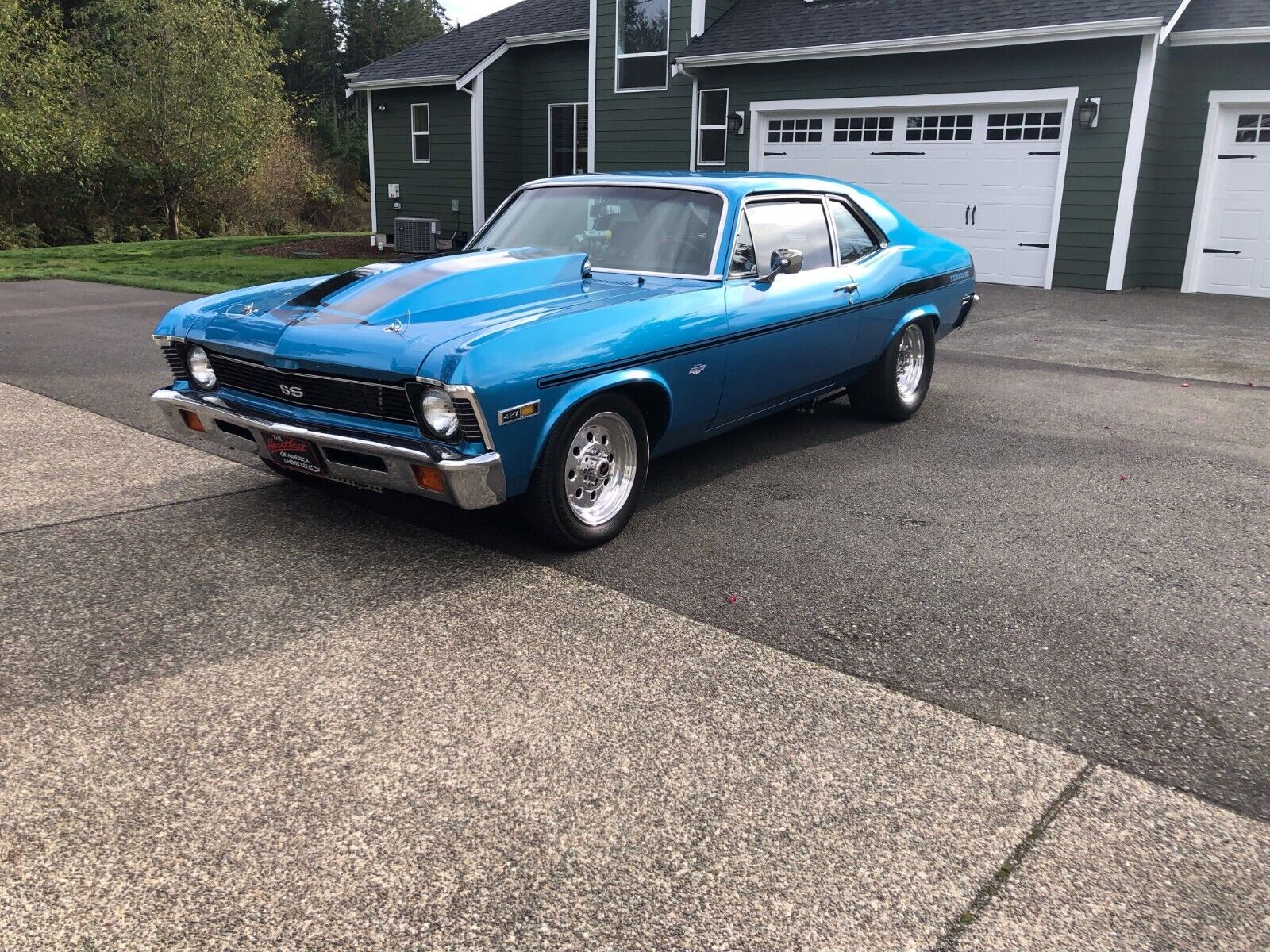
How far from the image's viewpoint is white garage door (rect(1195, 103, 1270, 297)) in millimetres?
13641

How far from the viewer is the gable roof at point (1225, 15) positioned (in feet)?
42.9

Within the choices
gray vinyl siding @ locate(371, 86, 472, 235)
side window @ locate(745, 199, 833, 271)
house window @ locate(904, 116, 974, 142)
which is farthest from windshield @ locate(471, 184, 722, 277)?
gray vinyl siding @ locate(371, 86, 472, 235)

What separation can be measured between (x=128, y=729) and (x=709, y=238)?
11.1ft

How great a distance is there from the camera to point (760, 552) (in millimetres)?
4434

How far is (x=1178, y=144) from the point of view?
14.1 m

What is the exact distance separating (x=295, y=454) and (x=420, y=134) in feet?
65.5

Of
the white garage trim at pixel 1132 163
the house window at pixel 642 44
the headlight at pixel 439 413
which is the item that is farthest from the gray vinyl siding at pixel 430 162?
the headlight at pixel 439 413

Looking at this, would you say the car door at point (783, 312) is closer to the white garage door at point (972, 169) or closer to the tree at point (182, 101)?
the white garage door at point (972, 169)

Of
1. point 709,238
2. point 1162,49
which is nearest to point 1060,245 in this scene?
point 1162,49

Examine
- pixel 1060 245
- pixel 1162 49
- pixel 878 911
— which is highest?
pixel 1162 49

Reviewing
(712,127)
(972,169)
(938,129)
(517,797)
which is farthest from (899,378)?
(712,127)

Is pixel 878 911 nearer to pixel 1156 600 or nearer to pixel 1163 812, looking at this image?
pixel 1163 812

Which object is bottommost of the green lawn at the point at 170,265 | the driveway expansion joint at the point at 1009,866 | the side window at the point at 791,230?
the driveway expansion joint at the point at 1009,866

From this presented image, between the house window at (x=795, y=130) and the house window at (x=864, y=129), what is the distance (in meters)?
0.35
